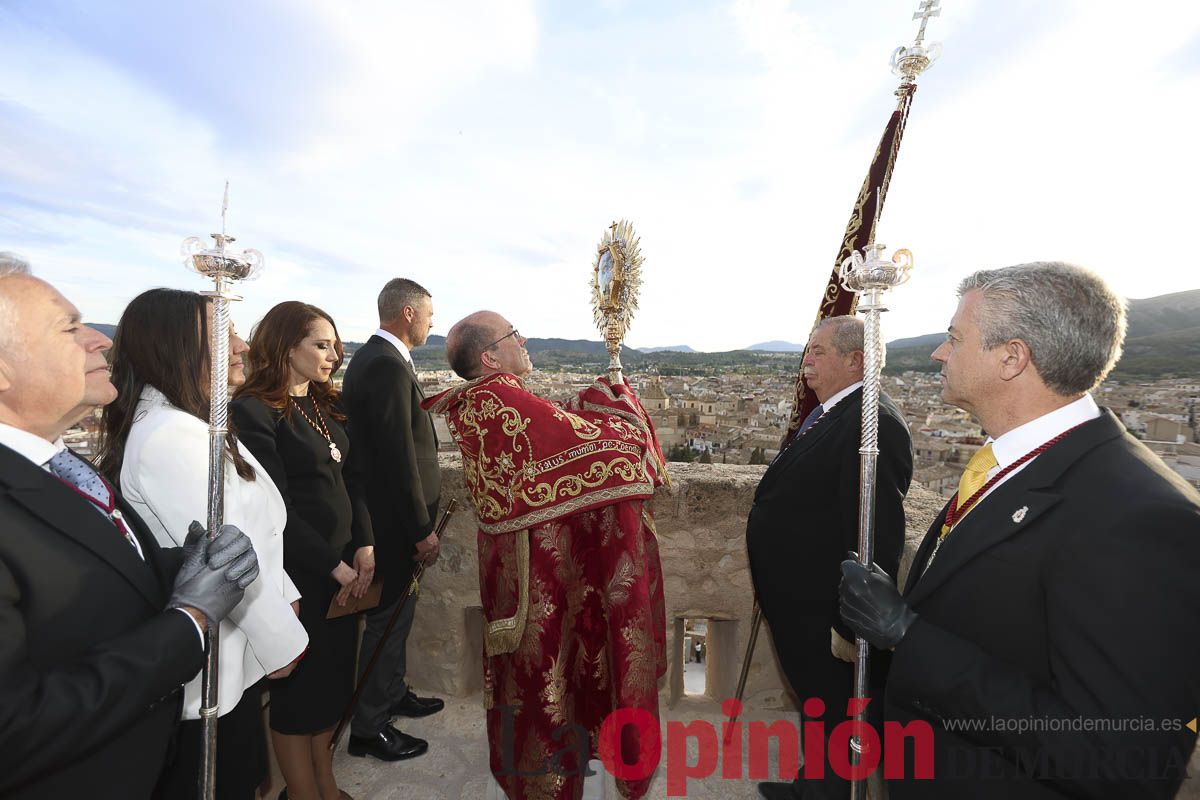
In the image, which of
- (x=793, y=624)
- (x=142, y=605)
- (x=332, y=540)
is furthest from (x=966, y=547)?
(x=332, y=540)

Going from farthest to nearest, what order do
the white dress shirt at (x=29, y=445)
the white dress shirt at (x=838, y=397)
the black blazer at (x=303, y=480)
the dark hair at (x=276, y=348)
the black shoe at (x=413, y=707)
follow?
the black shoe at (x=413, y=707)
the white dress shirt at (x=838, y=397)
the dark hair at (x=276, y=348)
the black blazer at (x=303, y=480)
the white dress shirt at (x=29, y=445)

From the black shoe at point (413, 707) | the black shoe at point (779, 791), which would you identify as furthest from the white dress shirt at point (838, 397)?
the black shoe at point (413, 707)

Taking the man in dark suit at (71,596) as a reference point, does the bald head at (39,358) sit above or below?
above

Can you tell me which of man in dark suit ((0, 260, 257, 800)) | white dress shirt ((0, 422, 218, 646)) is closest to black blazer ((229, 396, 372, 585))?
man in dark suit ((0, 260, 257, 800))

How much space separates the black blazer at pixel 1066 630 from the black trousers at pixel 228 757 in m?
1.93

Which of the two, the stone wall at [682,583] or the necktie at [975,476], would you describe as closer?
the necktie at [975,476]

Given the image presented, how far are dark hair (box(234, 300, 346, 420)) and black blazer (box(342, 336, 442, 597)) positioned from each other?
1.37 ft

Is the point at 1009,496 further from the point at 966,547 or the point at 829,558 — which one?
the point at 829,558

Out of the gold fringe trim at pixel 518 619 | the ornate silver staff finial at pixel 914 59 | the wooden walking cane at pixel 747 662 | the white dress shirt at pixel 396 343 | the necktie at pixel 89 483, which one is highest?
the ornate silver staff finial at pixel 914 59

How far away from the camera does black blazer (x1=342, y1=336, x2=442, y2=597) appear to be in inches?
110

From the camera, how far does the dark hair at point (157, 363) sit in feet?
5.63

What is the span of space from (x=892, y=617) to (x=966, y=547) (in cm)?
24

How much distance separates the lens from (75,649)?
1.11 meters

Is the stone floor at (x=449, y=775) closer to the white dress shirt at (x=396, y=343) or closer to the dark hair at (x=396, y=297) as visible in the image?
the white dress shirt at (x=396, y=343)
